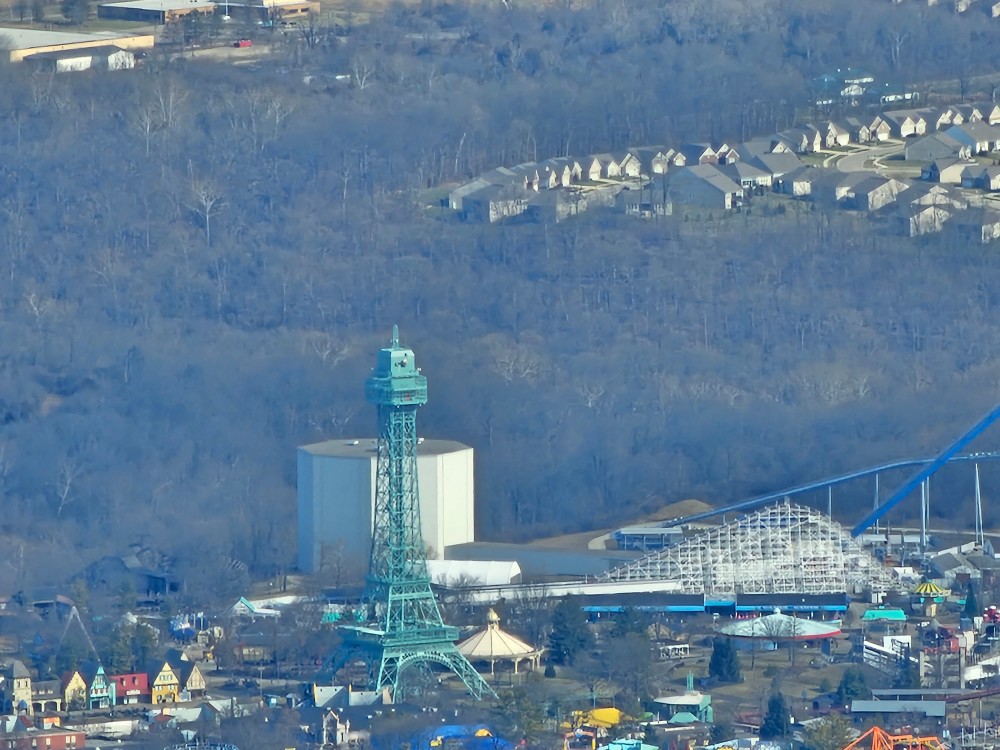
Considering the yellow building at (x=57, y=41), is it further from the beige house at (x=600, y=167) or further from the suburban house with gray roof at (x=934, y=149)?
the suburban house with gray roof at (x=934, y=149)

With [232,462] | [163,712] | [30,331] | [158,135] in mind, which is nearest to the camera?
[163,712]

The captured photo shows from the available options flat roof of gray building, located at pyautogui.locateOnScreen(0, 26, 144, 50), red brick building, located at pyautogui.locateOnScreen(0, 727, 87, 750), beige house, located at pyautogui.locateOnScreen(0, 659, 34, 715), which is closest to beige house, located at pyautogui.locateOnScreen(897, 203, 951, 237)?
flat roof of gray building, located at pyautogui.locateOnScreen(0, 26, 144, 50)

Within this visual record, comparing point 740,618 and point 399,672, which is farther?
point 740,618

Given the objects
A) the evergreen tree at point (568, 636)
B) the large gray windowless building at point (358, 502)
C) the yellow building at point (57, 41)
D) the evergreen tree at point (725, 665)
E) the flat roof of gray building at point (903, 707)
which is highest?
the yellow building at point (57, 41)

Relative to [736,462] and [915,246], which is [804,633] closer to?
[736,462]

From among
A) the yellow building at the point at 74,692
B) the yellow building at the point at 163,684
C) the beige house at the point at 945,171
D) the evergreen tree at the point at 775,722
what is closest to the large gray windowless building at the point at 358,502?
the yellow building at the point at 163,684

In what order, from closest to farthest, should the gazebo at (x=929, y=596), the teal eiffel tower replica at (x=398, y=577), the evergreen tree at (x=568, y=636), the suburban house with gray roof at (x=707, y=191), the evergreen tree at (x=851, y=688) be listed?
the evergreen tree at (x=851, y=688) < the teal eiffel tower replica at (x=398, y=577) < the evergreen tree at (x=568, y=636) < the gazebo at (x=929, y=596) < the suburban house with gray roof at (x=707, y=191)

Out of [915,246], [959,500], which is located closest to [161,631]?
[959,500]

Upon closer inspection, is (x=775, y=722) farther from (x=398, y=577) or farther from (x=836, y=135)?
(x=836, y=135)
